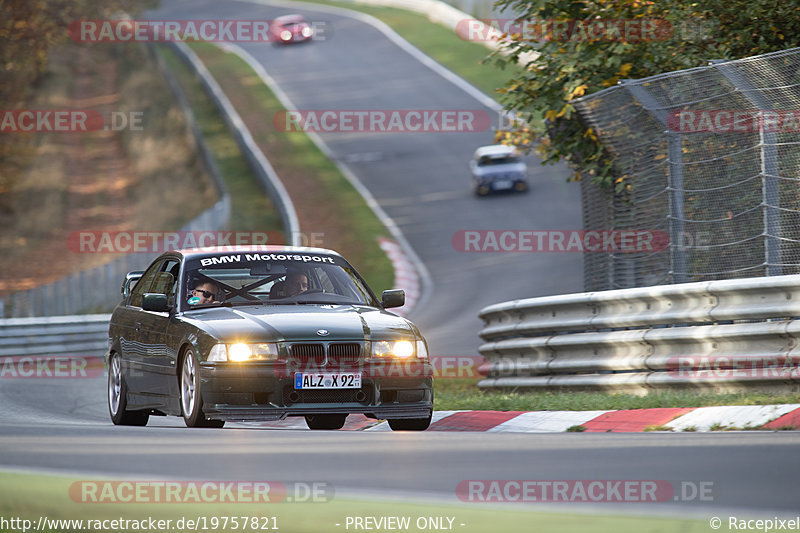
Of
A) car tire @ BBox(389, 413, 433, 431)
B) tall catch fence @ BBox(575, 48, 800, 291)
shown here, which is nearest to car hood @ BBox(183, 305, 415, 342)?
car tire @ BBox(389, 413, 433, 431)

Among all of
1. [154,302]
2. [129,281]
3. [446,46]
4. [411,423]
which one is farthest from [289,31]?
[411,423]

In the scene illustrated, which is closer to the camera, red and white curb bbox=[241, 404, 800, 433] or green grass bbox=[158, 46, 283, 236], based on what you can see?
red and white curb bbox=[241, 404, 800, 433]

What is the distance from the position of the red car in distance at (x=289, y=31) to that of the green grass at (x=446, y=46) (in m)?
1.91

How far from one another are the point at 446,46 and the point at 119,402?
53.0 m

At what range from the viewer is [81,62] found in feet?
230

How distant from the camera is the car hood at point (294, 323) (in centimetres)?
967

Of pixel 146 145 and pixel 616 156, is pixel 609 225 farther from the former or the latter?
pixel 146 145

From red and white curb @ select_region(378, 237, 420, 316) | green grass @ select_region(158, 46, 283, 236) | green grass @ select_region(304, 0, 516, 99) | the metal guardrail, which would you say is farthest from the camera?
green grass @ select_region(304, 0, 516, 99)

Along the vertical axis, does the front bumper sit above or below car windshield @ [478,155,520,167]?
below

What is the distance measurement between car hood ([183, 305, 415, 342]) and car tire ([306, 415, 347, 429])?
1042 millimetres

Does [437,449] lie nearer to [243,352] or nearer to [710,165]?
[243,352]

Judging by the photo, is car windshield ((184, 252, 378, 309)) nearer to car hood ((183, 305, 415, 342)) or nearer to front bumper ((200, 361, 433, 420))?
car hood ((183, 305, 415, 342))

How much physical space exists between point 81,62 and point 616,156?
6008 cm

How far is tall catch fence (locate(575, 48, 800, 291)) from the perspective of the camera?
10656mm
